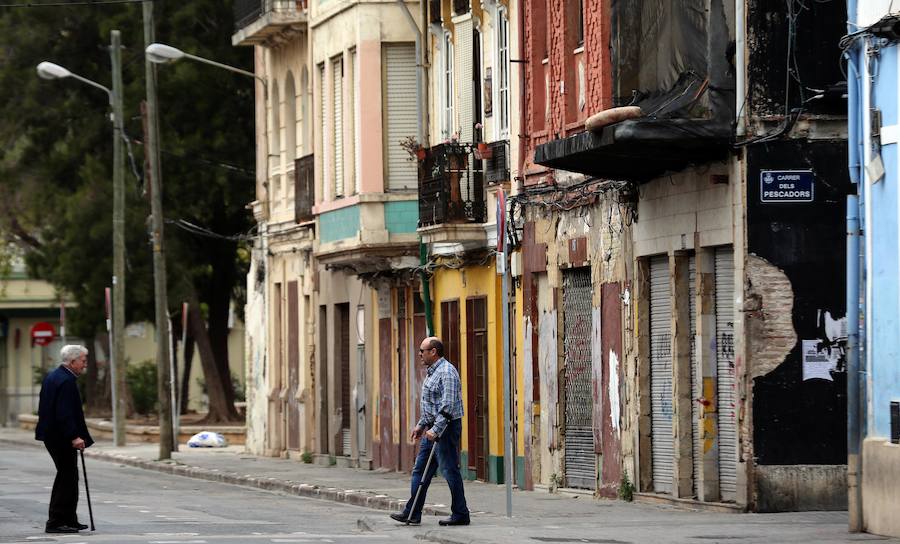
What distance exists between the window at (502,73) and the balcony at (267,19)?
9069 millimetres

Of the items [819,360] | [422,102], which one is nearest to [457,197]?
[422,102]

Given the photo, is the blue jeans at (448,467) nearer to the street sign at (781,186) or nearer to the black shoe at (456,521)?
the black shoe at (456,521)

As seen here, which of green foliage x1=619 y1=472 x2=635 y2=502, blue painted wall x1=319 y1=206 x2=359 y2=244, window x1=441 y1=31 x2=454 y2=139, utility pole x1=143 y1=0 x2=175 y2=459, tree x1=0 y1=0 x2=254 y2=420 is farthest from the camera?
tree x1=0 y1=0 x2=254 y2=420

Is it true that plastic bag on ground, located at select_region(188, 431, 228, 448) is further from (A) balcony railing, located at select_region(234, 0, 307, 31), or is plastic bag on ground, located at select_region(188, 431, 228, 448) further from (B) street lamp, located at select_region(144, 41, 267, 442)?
(A) balcony railing, located at select_region(234, 0, 307, 31)

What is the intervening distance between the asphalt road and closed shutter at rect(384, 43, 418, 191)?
18.9 ft

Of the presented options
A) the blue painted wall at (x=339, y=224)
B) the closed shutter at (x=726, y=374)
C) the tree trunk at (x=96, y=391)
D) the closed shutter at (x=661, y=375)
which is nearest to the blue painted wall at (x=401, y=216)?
the blue painted wall at (x=339, y=224)

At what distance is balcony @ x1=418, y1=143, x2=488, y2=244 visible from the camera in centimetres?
3008

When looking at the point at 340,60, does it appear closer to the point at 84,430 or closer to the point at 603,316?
the point at 603,316

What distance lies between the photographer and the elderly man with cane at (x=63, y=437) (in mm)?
20297

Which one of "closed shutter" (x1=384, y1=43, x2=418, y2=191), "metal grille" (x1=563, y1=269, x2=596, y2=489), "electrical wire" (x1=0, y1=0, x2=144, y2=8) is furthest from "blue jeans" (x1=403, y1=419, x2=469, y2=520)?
"electrical wire" (x1=0, y1=0, x2=144, y2=8)

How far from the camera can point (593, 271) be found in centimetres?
2616

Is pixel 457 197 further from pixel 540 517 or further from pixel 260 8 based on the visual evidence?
pixel 260 8

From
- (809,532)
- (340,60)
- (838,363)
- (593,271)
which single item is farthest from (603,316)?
(340,60)

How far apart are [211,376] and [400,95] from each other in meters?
18.9
